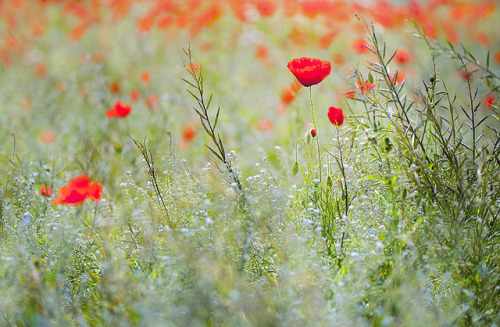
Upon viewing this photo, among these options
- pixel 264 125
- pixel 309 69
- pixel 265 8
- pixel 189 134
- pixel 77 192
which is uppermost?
pixel 265 8

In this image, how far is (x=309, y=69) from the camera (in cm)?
181

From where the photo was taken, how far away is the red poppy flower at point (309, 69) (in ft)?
5.94

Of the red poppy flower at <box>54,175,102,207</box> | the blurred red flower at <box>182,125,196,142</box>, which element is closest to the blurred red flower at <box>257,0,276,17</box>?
the blurred red flower at <box>182,125,196,142</box>

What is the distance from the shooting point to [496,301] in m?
1.53

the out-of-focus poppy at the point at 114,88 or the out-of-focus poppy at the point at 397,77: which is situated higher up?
the out-of-focus poppy at the point at 114,88

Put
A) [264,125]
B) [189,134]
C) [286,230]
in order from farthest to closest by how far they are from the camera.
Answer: [264,125] < [189,134] < [286,230]

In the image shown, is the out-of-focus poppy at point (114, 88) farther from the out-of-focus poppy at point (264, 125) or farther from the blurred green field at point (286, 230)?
the out-of-focus poppy at point (264, 125)

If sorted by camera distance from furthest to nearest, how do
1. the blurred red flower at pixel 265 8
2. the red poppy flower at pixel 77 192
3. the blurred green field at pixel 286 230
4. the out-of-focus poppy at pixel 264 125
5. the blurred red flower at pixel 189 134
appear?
the blurred red flower at pixel 265 8 → the out-of-focus poppy at pixel 264 125 → the blurred red flower at pixel 189 134 → the red poppy flower at pixel 77 192 → the blurred green field at pixel 286 230

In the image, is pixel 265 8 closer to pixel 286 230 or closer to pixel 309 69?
pixel 309 69

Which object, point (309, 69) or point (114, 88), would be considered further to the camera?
point (114, 88)

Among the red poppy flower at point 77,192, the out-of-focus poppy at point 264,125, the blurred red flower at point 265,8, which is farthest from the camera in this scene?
the blurred red flower at point 265,8

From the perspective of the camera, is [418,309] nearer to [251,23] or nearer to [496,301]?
[496,301]

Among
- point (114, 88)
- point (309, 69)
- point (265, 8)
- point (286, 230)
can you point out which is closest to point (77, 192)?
point (286, 230)

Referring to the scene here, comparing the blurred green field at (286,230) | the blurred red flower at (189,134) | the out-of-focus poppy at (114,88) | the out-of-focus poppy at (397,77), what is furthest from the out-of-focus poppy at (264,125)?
the out-of-focus poppy at (114,88)
